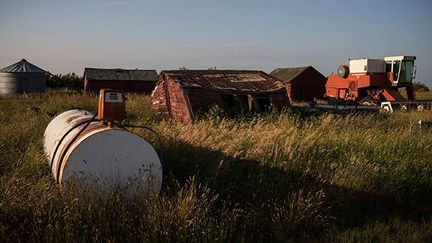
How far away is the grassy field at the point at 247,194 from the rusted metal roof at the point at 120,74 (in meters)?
23.3

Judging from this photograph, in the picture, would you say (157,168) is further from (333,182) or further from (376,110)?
(376,110)

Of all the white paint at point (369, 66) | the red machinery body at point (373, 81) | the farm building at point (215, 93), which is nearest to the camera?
the farm building at point (215, 93)

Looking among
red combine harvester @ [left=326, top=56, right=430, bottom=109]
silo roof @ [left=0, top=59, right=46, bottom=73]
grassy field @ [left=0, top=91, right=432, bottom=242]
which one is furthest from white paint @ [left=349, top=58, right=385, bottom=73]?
silo roof @ [left=0, top=59, right=46, bottom=73]

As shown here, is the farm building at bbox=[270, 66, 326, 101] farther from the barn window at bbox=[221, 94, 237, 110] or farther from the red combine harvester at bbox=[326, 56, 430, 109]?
the barn window at bbox=[221, 94, 237, 110]

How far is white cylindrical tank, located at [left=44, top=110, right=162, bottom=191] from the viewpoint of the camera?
512 cm

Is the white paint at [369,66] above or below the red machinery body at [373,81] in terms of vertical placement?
above

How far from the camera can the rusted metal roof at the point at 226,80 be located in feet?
46.1

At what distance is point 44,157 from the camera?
648cm

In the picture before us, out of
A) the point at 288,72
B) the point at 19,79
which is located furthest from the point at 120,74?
the point at 288,72

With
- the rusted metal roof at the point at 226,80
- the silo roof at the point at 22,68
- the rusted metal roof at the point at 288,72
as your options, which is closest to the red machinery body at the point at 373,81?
the rusted metal roof at the point at 288,72

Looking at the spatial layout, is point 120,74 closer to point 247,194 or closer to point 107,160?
point 247,194

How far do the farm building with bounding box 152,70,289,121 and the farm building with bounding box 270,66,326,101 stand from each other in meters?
13.2

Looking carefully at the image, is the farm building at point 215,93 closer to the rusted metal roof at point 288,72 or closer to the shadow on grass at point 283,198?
the shadow on grass at point 283,198

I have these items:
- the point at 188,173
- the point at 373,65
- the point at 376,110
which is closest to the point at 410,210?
the point at 188,173
